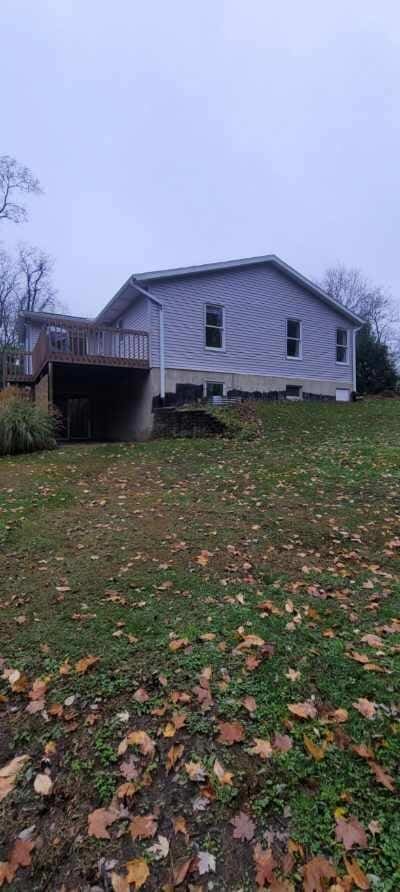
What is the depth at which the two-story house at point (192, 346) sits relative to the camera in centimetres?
1425

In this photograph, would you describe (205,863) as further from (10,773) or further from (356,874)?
(10,773)

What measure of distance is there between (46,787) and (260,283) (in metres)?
16.7

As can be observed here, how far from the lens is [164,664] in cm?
282

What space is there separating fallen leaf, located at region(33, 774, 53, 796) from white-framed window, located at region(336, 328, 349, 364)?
18.7 m

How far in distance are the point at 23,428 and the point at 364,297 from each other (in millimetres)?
40296

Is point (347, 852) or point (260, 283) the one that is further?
point (260, 283)

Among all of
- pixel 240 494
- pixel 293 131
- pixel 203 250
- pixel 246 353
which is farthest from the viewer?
pixel 203 250

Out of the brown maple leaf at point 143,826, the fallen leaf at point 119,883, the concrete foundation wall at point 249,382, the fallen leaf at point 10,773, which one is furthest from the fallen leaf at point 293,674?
the concrete foundation wall at point 249,382

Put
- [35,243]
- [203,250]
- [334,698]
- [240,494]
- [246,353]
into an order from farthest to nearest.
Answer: [203,250], [35,243], [246,353], [240,494], [334,698]

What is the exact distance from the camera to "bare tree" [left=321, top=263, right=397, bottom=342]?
42312mm

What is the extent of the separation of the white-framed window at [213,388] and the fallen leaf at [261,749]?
13.2m

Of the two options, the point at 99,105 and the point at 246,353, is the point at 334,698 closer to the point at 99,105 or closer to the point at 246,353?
the point at 246,353

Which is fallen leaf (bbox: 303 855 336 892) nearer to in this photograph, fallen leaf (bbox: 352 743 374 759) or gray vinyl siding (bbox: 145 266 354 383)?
fallen leaf (bbox: 352 743 374 759)

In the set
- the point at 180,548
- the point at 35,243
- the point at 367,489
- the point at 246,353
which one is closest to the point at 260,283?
the point at 246,353
